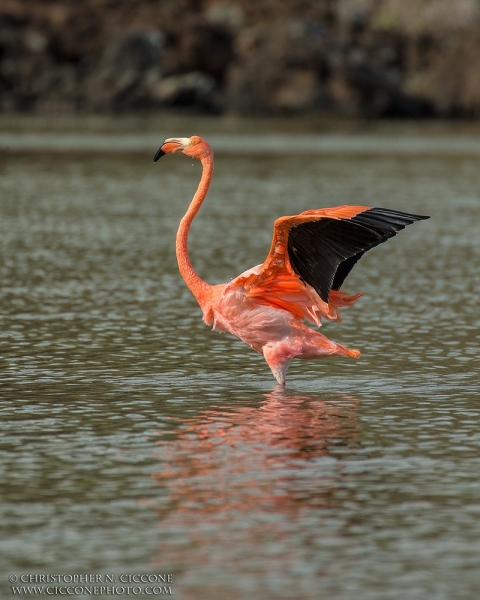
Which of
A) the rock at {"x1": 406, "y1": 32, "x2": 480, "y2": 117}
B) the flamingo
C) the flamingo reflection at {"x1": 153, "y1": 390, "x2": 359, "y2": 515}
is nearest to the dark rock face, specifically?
the rock at {"x1": 406, "y1": 32, "x2": 480, "y2": 117}

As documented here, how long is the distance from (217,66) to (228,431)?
177 ft

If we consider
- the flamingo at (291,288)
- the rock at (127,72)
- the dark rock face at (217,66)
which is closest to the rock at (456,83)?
the dark rock face at (217,66)

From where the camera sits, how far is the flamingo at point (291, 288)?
371 inches

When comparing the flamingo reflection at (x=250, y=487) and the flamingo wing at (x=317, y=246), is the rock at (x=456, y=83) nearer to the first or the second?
the flamingo wing at (x=317, y=246)

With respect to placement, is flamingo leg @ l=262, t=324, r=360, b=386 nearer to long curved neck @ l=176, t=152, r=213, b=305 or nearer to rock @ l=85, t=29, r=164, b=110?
long curved neck @ l=176, t=152, r=213, b=305

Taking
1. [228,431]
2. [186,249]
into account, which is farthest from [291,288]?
[228,431]

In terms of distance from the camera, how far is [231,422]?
8.92 meters

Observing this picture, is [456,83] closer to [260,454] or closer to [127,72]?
[127,72]

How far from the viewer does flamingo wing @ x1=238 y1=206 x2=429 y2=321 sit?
30.2 ft

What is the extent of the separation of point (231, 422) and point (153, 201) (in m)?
16.4

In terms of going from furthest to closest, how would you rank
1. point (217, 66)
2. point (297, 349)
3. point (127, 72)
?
point (217, 66) < point (127, 72) < point (297, 349)

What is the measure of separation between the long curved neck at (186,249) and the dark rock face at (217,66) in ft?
152

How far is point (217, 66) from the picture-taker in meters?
61.6

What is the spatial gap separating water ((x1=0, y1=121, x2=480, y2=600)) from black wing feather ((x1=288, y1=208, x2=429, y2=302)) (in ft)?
2.78
